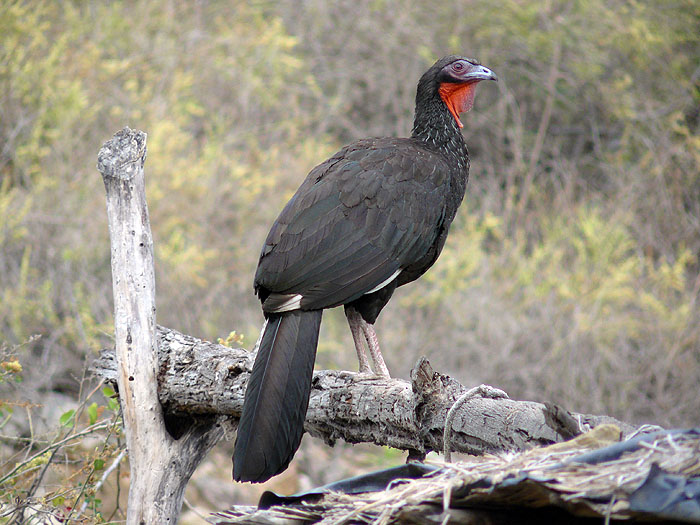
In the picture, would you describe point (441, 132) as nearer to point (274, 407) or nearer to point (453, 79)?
point (453, 79)

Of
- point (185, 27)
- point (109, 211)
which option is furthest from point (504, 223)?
point (109, 211)

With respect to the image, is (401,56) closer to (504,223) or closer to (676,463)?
(504,223)

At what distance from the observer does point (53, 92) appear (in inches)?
310

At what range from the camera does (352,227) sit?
3734 millimetres

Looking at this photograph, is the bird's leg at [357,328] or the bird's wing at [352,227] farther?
the bird's leg at [357,328]

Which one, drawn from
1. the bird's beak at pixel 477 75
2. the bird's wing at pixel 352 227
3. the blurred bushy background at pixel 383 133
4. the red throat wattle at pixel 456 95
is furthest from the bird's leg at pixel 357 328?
the blurred bushy background at pixel 383 133

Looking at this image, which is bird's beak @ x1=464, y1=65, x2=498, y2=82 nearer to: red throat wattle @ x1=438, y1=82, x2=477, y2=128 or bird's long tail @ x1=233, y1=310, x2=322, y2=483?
red throat wattle @ x1=438, y1=82, x2=477, y2=128

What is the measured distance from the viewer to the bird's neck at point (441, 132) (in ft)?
14.4

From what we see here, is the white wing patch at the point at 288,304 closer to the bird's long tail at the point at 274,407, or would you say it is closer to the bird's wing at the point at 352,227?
the bird's wing at the point at 352,227

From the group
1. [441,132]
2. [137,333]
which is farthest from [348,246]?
[441,132]

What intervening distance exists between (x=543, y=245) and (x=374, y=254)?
6.14m

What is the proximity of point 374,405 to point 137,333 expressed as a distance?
102cm

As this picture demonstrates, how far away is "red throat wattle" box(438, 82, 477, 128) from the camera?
4559 millimetres

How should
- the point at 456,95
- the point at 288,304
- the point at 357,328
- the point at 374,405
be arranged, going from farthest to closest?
the point at 456,95
the point at 357,328
the point at 288,304
the point at 374,405
